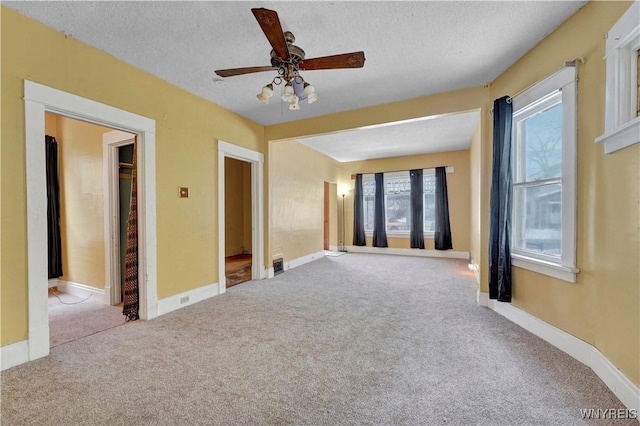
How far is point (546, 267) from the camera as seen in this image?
2285mm

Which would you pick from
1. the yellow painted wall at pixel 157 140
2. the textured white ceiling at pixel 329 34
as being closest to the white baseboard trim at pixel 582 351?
the textured white ceiling at pixel 329 34

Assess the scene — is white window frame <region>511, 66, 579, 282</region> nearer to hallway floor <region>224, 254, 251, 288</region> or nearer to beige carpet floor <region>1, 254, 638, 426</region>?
beige carpet floor <region>1, 254, 638, 426</region>

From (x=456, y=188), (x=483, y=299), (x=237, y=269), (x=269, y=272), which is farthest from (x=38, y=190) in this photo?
(x=456, y=188)

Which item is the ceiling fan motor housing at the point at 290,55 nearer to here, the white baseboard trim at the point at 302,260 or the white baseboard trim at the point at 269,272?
the white baseboard trim at the point at 269,272

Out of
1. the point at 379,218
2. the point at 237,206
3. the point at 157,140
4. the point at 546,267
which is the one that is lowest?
the point at 546,267

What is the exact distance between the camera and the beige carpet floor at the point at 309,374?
1467 mm

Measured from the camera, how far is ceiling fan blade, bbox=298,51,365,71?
1847 mm

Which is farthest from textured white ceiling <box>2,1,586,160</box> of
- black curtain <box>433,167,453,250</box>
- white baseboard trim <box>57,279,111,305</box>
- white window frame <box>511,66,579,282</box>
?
black curtain <box>433,167,453,250</box>

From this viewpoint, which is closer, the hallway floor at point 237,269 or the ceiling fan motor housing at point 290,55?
the ceiling fan motor housing at point 290,55

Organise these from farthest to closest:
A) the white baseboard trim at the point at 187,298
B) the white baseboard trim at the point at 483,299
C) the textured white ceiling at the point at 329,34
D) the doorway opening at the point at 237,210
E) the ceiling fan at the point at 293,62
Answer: the doorway opening at the point at 237,210 < the white baseboard trim at the point at 483,299 < the white baseboard trim at the point at 187,298 < the textured white ceiling at the point at 329,34 < the ceiling fan at the point at 293,62

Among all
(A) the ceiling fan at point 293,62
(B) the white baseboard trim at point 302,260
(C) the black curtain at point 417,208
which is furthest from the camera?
(C) the black curtain at point 417,208

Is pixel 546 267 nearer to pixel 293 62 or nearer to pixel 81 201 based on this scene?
pixel 293 62

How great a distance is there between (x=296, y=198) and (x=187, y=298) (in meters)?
2.97

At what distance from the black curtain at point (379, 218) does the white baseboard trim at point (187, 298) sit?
4725 millimetres
